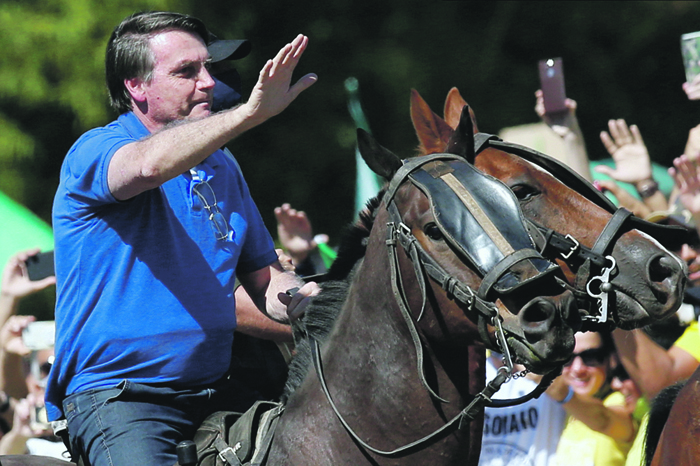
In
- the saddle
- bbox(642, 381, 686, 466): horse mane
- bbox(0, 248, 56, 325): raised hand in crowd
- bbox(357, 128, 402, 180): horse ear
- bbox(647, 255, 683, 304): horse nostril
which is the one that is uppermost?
bbox(357, 128, 402, 180): horse ear

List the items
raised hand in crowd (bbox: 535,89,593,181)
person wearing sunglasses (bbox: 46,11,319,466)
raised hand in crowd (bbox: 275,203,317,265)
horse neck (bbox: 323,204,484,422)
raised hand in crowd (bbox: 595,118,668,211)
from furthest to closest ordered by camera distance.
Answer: raised hand in crowd (bbox: 595,118,668,211) → raised hand in crowd (bbox: 275,203,317,265) → raised hand in crowd (bbox: 535,89,593,181) → person wearing sunglasses (bbox: 46,11,319,466) → horse neck (bbox: 323,204,484,422)

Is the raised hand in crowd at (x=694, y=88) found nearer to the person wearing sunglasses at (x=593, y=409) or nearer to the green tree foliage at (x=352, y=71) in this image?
the person wearing sunglasses at (x=593, y=409)

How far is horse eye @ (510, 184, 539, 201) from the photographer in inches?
129

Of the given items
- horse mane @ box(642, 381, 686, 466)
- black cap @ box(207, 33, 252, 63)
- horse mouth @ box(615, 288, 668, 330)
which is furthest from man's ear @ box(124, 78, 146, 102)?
horse mane @ box(642, 381, 686, 466)

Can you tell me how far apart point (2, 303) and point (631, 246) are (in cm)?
428

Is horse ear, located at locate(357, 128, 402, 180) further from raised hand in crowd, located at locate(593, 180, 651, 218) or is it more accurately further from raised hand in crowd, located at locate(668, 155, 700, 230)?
raised hand in crowd, located at locate(593, 180, 651, 218)

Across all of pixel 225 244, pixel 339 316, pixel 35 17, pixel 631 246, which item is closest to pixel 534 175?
pixel 631 246

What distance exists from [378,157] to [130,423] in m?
1.10

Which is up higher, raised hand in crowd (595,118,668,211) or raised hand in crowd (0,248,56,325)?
raised hand in crowd (595,118,668,211)

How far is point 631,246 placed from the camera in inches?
120

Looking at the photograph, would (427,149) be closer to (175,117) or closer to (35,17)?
(175,117)

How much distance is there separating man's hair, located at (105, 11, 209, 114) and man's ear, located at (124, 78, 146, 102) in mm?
14

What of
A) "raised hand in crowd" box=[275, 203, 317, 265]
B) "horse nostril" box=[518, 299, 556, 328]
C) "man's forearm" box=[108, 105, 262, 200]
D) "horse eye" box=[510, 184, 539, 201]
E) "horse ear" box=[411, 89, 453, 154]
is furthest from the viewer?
"raised hand in crowd" box=[275, 203, 317, 265]

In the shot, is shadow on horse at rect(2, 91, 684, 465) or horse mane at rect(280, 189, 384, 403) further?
horse mane at rect(280, 189, 384, 403)
